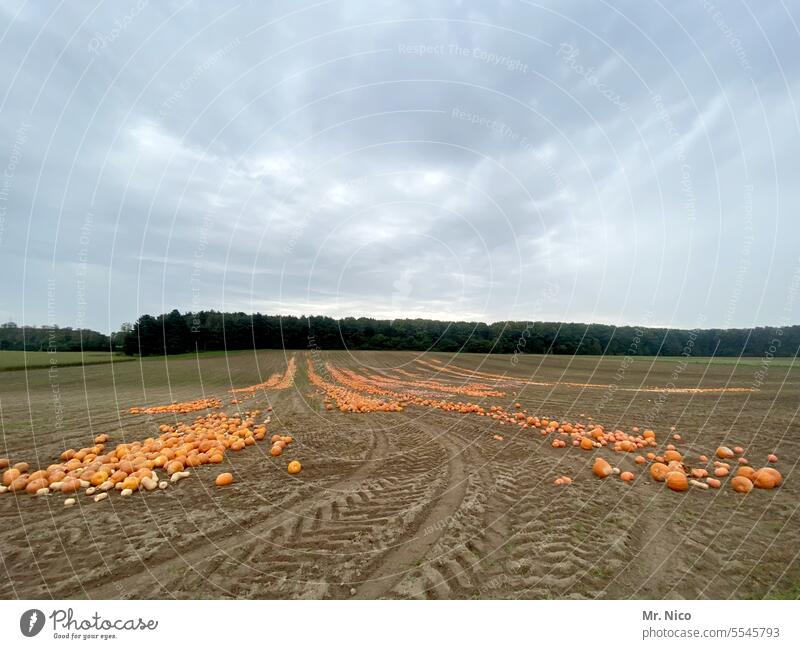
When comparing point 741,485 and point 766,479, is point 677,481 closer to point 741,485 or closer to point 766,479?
point 741,485

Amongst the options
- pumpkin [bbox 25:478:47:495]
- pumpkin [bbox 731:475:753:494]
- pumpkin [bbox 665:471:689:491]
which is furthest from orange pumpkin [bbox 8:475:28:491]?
pumpkin [bbox 731:475:753:494]

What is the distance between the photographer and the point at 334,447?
399 inches

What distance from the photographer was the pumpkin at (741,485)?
22.0ft

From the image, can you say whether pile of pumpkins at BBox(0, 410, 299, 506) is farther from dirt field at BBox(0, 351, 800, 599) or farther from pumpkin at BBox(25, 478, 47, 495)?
dirt field at BBox(0, 351, 800, 599)

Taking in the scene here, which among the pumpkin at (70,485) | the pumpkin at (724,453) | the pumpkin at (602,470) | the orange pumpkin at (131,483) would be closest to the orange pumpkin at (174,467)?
the orange pumpkin at (131,483)

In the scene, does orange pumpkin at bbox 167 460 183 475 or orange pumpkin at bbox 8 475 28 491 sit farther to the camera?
orange pumpkin at bbox 167 460 183 475

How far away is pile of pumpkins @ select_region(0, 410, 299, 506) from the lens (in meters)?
6.89

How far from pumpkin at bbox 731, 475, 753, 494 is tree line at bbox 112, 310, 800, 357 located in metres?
60.7

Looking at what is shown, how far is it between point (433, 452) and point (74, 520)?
7881 millimetres

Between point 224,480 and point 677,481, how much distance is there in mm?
9968

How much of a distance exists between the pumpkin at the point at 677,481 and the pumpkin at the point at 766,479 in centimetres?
155

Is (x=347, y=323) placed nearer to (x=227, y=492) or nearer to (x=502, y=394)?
(x=502, y=394)

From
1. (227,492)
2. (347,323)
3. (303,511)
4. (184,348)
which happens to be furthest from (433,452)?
(347,323)

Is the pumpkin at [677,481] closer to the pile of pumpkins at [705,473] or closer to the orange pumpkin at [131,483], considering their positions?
the pile of pumpkins at [705,473]
